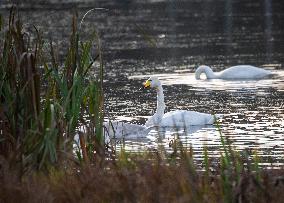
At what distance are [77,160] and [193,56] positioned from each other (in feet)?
64.1

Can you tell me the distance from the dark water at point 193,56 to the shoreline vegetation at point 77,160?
35 cm

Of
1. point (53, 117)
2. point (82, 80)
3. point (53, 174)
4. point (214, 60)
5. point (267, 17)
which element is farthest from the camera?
point (267, 17)

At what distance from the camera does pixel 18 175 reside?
22.3ft

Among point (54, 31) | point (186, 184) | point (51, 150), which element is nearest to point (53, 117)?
point (51, 150)

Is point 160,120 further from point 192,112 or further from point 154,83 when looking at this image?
point 154,83

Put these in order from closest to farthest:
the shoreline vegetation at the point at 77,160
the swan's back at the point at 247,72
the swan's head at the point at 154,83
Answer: the shoreline vegetation at the point at 77,160 → the swan's head at the point at 154,83 → the swan's back at the point at 247,72

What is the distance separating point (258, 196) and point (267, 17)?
100ft

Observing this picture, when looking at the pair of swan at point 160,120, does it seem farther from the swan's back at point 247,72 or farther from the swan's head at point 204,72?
the swan's back at point 247,72

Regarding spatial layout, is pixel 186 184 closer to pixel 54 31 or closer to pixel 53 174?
pixel 53 174

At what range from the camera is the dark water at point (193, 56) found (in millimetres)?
14797

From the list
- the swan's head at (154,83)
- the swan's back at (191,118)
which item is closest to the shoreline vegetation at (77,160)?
the swan's back at (191,118)

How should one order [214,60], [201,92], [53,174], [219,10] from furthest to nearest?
1. [219,10]
2. [214,60]
3. [201,92]
4. [53,174]

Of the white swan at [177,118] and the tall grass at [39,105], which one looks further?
the white swan at [177,118]

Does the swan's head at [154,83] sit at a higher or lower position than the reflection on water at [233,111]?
higher
